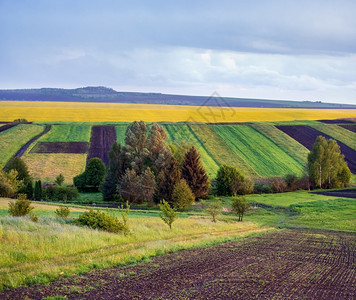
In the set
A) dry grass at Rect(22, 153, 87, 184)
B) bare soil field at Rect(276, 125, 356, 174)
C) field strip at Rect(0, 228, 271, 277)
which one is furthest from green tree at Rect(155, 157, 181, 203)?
bare soil field at Rect(276, 125, 356, 174)

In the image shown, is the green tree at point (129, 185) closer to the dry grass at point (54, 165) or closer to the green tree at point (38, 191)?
the green tree at point (38, 191)

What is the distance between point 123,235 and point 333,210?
3587cm

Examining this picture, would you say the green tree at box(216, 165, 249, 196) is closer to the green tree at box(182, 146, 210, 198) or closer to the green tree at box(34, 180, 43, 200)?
the green tree at box(182, 146, 210, 198)

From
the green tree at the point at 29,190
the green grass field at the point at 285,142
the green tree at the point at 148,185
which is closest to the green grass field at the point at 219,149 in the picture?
the green grass field at the point at 285,142

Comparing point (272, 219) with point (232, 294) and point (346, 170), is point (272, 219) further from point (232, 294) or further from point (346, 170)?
point (346, 170)

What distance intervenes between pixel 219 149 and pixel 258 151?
8.46m

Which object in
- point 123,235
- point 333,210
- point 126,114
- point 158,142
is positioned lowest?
point 333,210

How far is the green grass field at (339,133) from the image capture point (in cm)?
10424

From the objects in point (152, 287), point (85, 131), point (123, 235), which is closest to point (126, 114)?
point (85, 131)

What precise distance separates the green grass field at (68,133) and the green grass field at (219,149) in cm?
2706

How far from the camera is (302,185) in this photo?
78500 mm

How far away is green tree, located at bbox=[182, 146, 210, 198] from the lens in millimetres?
67188

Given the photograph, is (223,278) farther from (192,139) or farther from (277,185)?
(192,139)

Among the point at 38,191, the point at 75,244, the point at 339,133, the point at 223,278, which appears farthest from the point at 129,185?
the point at 339,133
